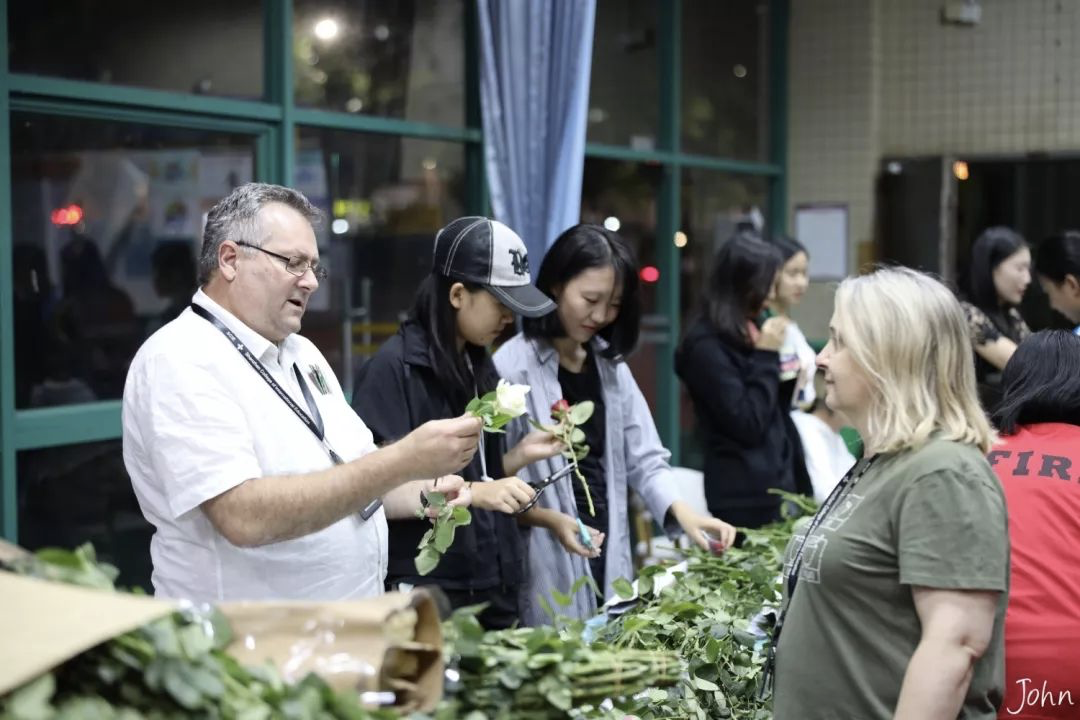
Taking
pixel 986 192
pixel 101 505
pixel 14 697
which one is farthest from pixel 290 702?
pixel 986 192

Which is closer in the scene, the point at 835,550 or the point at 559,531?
the point at 835,550

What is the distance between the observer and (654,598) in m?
3.21

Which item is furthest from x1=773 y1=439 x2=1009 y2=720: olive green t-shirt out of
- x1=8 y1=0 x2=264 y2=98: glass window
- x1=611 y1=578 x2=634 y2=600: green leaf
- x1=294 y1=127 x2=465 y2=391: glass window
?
x1=294 y1=127 x2=465 y2=391: glass window

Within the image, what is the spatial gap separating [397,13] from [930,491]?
3.93m

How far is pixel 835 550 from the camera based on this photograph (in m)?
2.18

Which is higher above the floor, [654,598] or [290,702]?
[290,702]

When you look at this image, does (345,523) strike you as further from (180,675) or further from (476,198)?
(476,198)

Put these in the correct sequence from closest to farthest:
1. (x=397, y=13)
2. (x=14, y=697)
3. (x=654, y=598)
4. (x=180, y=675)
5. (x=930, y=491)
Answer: (x=14, y=697)
(x=180, y=675)
(x=930, y=491)
(x=654, y=598)
(x=397, y=13)

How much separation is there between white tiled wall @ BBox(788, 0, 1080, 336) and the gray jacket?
4327mm

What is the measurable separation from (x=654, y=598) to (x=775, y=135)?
5423 mm

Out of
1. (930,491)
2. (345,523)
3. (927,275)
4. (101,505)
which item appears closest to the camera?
(930,491)

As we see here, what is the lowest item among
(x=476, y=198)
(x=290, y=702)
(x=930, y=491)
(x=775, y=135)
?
(x=290, y=702)

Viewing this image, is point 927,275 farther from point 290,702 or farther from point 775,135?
point 775,135

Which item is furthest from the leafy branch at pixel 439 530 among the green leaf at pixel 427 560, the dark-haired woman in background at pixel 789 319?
the dark-haired woman in background at pixel 789 319
